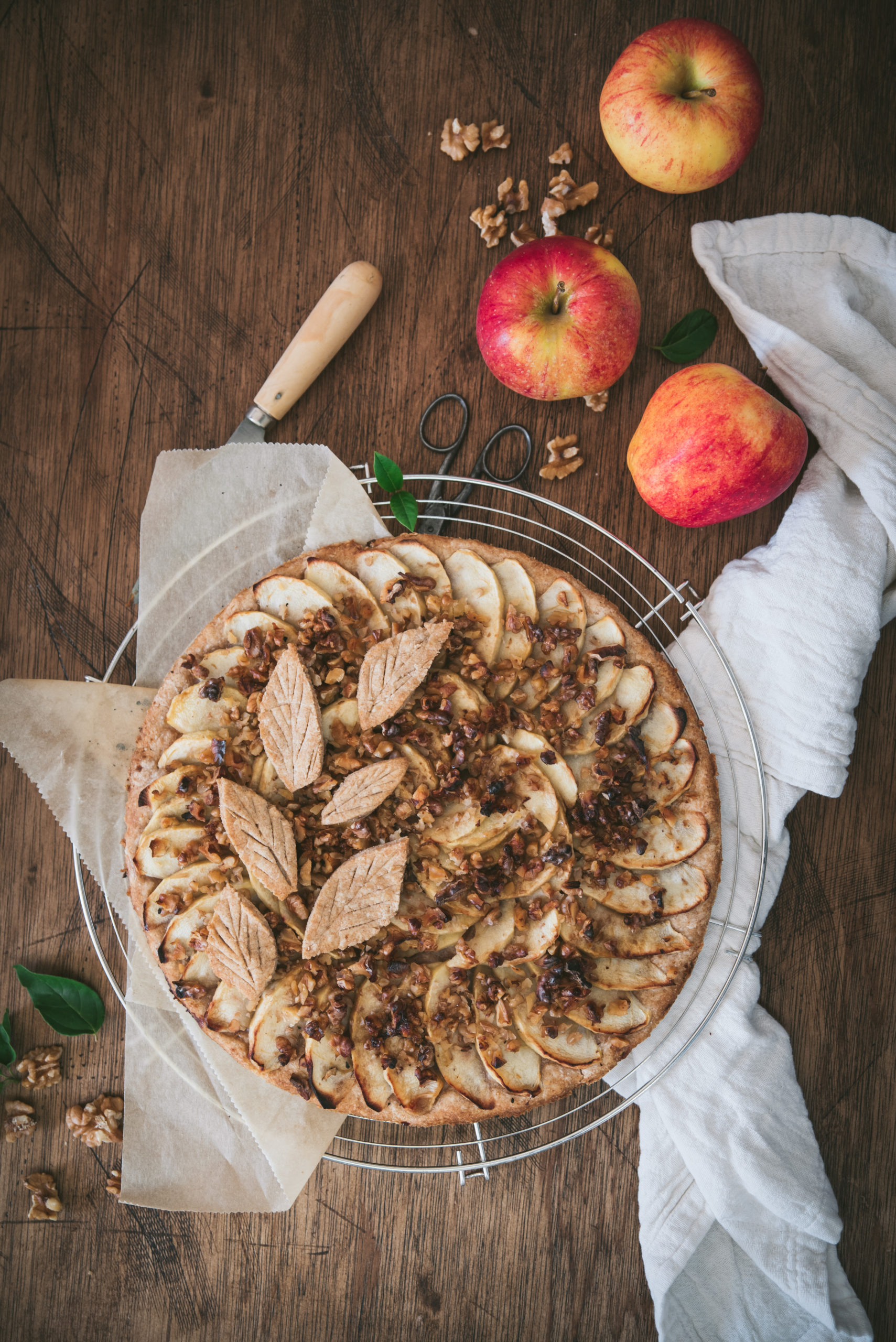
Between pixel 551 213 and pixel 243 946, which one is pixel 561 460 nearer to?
pixel 551 213

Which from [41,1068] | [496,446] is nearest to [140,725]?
[41,1068]

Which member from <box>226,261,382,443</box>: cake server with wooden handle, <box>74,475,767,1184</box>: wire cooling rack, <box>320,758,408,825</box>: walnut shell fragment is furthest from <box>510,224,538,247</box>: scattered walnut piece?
<box>320,758,408,825</box>: walnut shell fragment

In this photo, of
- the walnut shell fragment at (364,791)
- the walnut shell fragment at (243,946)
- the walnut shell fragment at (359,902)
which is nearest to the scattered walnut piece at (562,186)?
the walnut shell fragment at (364,791)

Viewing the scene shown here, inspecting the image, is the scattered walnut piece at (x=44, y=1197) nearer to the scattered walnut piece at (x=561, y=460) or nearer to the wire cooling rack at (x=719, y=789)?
the wire cooling rack at (x=719, y=789)

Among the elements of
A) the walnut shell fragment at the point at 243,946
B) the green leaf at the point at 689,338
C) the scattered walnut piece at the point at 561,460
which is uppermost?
the green leaf at the point at 689,338

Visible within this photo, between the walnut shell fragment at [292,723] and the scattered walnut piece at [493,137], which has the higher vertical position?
the scattered walnut piece at [493,137]

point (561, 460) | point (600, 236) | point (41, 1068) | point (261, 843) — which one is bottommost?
point (41, 1068)
